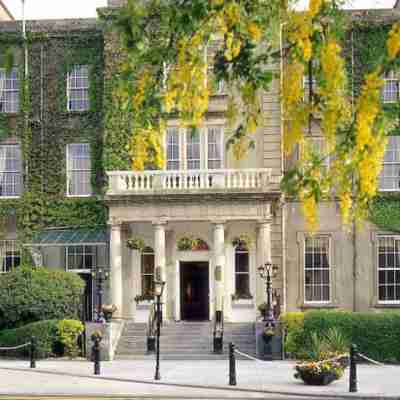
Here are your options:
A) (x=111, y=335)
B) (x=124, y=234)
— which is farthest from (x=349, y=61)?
(x=111, y=335)

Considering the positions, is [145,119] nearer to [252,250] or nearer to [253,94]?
[253,94]

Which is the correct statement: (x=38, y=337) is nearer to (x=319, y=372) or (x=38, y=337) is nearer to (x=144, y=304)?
(x=144, y=304)

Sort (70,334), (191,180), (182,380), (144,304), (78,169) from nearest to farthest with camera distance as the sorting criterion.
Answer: (182,380) < (70,334) < (191,180) < (144,304) < (78,169)

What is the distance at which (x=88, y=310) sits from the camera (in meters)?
40.2

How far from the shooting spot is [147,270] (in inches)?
1524

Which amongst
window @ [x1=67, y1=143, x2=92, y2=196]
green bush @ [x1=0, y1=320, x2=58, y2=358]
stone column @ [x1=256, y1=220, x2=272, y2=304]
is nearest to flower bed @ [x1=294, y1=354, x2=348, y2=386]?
stone column @ [x1=256, y1=220, x2=272, y2=304]

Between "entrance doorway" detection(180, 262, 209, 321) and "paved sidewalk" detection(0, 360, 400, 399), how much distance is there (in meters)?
6.48

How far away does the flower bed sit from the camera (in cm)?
2534

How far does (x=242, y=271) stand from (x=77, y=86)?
34.3 ft

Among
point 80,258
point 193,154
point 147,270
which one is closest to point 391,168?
point 193,154

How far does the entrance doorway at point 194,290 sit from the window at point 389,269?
679 centimetres

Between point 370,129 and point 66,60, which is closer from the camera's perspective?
point 370,129

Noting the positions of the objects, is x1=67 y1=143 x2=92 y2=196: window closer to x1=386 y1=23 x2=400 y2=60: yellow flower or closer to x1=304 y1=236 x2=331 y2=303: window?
x1=304 y1=236 x2=331 y2=303: window

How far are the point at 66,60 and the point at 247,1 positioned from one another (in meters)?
30.4
